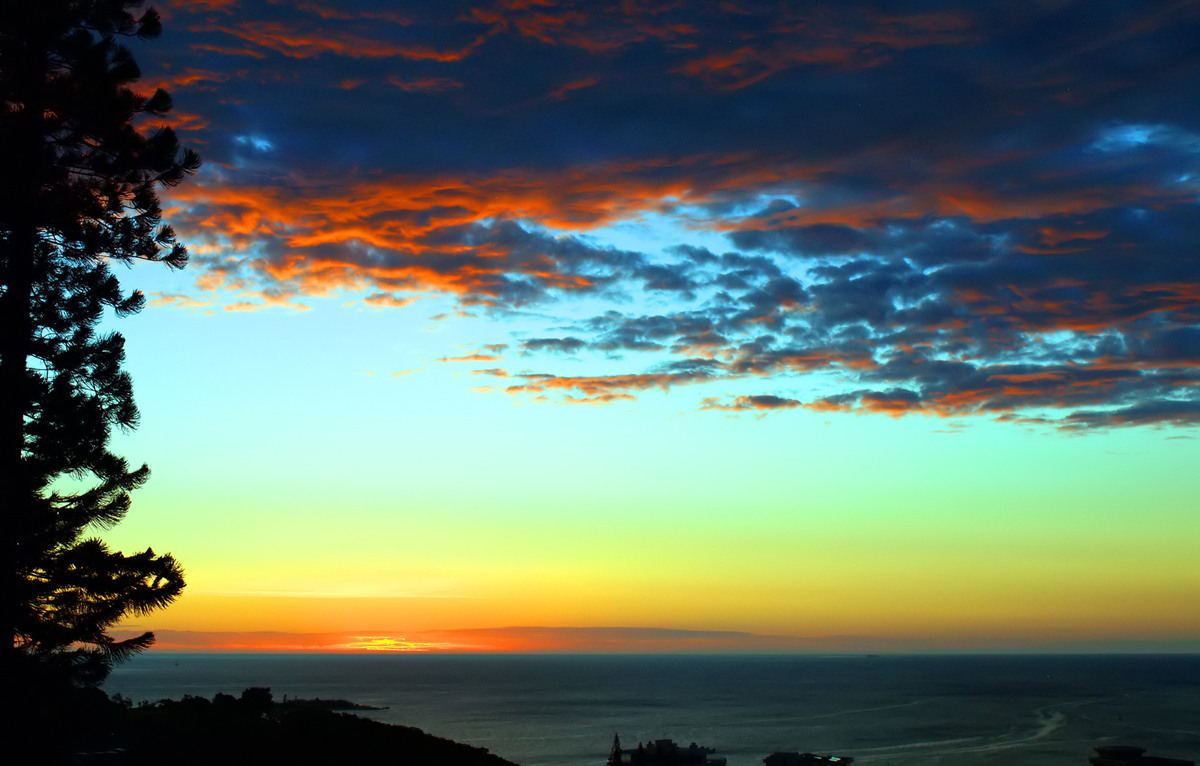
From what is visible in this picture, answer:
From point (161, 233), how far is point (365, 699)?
14072 cm

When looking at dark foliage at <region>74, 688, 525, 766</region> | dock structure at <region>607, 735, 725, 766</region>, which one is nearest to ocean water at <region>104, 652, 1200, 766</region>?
dock structure at <region>607, 735, 725, 766</region>

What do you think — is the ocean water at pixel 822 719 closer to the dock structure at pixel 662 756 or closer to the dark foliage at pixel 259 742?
the dock structure at pixel 662 756

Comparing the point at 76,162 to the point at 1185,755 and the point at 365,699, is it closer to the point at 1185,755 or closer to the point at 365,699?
the point at 1185,755

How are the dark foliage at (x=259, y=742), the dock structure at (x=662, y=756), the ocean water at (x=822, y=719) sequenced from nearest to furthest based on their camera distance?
the dark foliage at (x=259, y=742) < the dock structure at (x=662, y=756) < the ocean water at (x=822, y=719)

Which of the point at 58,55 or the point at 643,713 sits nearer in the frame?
the point at 58,55

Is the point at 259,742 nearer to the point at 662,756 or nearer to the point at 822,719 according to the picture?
the point at 662,756

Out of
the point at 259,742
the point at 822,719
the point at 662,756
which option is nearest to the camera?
the point at 259,742

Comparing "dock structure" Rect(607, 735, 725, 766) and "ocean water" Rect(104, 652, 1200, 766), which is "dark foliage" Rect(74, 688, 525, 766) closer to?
"dock structure" Rect(607, 735, 725, 766)

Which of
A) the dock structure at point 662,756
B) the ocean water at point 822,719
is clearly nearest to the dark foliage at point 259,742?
the dock structure at point 662,756

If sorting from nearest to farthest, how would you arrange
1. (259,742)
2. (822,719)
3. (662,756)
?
(259,742) → (662,756) → (822,719)

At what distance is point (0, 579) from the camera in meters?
13.0

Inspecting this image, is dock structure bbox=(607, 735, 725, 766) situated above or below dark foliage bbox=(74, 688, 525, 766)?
below

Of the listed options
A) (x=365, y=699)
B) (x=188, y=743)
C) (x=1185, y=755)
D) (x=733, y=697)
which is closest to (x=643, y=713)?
(x=733, y=697)

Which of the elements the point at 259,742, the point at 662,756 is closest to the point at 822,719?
the point at 662,756
